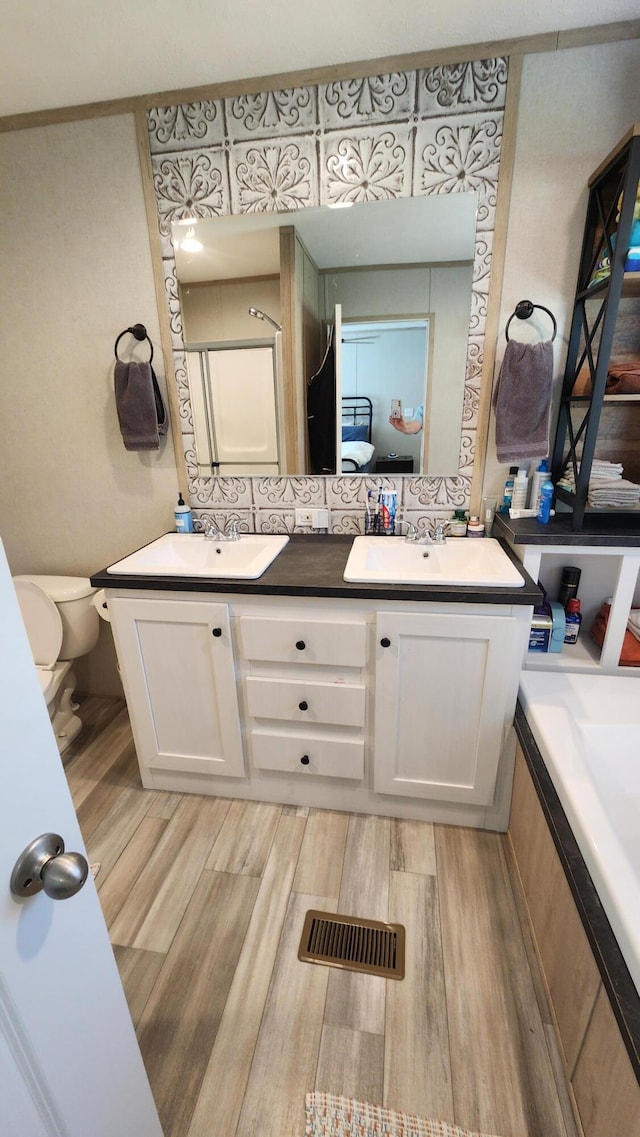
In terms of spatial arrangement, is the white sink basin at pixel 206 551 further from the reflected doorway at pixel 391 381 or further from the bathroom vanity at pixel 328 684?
the reflected doorway at pixel 391 381

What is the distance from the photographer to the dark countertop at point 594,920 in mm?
774

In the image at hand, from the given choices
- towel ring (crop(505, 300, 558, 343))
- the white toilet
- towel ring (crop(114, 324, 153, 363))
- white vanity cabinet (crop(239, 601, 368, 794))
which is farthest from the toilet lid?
towel ring (crop(505, 300, 558, 343))

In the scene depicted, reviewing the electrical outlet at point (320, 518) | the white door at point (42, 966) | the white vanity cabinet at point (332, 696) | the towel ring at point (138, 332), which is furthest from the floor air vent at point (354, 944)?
the towel ring at point (138, 332)

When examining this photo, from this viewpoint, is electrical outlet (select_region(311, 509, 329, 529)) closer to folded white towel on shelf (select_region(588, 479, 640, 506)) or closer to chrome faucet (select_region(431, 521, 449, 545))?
chrome faucet (select_region(431, 521, 449, 545))

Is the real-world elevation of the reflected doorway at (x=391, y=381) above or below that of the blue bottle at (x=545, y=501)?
above

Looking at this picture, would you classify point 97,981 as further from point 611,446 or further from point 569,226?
point 569,226

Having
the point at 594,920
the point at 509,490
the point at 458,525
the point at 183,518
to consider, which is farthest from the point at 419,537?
the point at 594,920

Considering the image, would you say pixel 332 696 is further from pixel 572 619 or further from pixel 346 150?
pixel 346 150

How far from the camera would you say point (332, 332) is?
169 centimetres

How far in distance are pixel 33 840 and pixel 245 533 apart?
1.54 meters

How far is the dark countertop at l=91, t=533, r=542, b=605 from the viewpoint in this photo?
1.33m

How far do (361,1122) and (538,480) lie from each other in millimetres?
1775

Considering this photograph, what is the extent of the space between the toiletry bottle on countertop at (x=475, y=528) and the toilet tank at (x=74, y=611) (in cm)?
158

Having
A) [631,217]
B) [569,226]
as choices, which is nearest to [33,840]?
[631,217]
